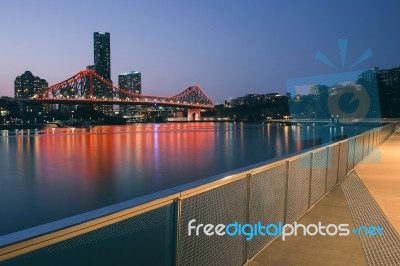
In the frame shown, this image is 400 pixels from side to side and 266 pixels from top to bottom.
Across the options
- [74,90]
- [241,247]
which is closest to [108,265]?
[241,247]

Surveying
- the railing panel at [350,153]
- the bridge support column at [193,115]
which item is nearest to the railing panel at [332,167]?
the railing panel at [350,153]

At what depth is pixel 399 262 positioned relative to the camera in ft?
11.6

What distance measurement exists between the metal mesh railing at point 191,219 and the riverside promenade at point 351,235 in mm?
192

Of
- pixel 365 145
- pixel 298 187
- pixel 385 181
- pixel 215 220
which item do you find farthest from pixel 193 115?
pixel 215 220

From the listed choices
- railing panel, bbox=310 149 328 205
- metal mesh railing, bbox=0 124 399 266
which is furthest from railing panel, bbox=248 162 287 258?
railing panel, bbox=310 149 328 205

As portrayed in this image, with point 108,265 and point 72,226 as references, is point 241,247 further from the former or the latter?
point 72,226

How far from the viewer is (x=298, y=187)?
5035mm

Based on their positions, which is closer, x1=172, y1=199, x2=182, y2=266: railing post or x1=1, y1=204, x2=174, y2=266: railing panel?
x1=1, y1=204, x2=174, y2=266: railing panel

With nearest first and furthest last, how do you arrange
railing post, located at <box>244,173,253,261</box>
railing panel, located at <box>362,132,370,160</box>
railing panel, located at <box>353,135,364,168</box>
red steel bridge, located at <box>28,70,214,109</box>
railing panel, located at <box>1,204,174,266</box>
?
railing panel, located at <box>1,204,174,266</box> < railing post, located at <box>244,173,253,261</box> < railing panel, located at <box>353,135,364,168</box> < railing panel, located at <box>362,132,370,160</box> < red steel bridge, located at <box>28,70,214,109</box>

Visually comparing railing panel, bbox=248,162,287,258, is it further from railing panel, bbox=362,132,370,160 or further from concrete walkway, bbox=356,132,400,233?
railing panel, bbox=362,132,370,160

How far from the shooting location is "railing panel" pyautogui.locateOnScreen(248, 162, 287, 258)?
3784 millimetres

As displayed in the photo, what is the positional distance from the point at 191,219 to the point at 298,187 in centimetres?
258

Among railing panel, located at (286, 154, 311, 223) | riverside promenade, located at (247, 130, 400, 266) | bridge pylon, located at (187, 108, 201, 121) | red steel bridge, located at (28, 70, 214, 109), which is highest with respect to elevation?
red steel bridge, located at (28, 70, 214, 109)

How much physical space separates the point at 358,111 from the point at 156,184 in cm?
8874
